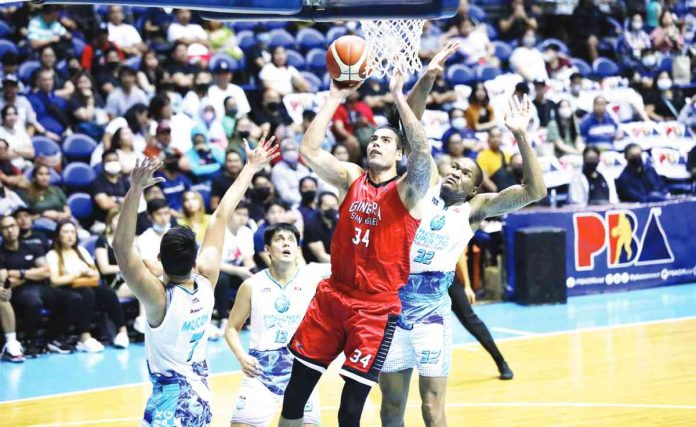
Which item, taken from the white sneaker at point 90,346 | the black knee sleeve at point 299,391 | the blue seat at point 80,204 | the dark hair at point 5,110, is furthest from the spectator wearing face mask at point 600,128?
the black knee sleeve at point 299,391

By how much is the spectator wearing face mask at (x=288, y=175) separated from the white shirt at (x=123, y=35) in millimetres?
2971

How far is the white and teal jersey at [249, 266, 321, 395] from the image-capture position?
7.50 m

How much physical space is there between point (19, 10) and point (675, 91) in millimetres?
11323

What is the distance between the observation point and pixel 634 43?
71.3 feet

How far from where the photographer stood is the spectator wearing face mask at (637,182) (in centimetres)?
1656

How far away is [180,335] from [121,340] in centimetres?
681

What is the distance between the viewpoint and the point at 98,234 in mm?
13234

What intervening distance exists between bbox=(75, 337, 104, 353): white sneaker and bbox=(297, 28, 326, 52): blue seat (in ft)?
24.4

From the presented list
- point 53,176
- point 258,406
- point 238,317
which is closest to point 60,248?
point 53,176

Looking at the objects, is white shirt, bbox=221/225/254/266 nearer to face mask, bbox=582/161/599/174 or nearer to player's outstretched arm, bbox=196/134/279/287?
face mask, bbox=582/161/599/174

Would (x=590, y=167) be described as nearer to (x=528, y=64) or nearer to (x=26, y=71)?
(x=528, y=64)

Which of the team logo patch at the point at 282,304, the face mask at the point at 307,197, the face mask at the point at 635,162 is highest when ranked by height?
the team logo patch at the point at 282,304

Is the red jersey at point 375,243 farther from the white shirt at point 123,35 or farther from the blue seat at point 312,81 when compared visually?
the blue seat at point 312,81

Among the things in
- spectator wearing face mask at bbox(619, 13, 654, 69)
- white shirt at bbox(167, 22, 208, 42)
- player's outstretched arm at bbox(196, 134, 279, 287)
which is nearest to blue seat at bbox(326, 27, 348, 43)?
white shirt at bbox(167, 22, 208, 42)
